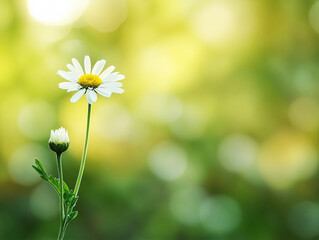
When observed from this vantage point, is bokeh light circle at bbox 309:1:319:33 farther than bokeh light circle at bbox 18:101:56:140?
Yes

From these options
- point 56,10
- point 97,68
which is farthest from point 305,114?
point 97,68

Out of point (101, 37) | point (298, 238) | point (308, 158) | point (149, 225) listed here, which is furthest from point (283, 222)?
point (101, 37)

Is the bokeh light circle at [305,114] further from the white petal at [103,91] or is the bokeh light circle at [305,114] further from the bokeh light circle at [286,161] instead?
the white petal at [103,91]

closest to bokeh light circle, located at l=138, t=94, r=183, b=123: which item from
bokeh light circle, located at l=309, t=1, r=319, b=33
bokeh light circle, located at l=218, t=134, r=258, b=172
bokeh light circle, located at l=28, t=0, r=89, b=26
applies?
bokeh light circle, located at l=218, t=134, r=258, b=172

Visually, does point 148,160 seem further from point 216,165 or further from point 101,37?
point 101,37

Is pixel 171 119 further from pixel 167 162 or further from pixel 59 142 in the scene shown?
pixel 59 142

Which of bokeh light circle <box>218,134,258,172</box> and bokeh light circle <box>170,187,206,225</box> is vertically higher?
bokeh light circle <box>218,134,258,172</box>

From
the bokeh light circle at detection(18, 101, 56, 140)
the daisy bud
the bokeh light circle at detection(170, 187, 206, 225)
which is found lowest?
the daisy bud

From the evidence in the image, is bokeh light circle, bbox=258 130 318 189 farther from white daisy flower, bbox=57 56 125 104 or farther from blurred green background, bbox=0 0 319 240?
white daisy flower, bbox=57 56 125 104
